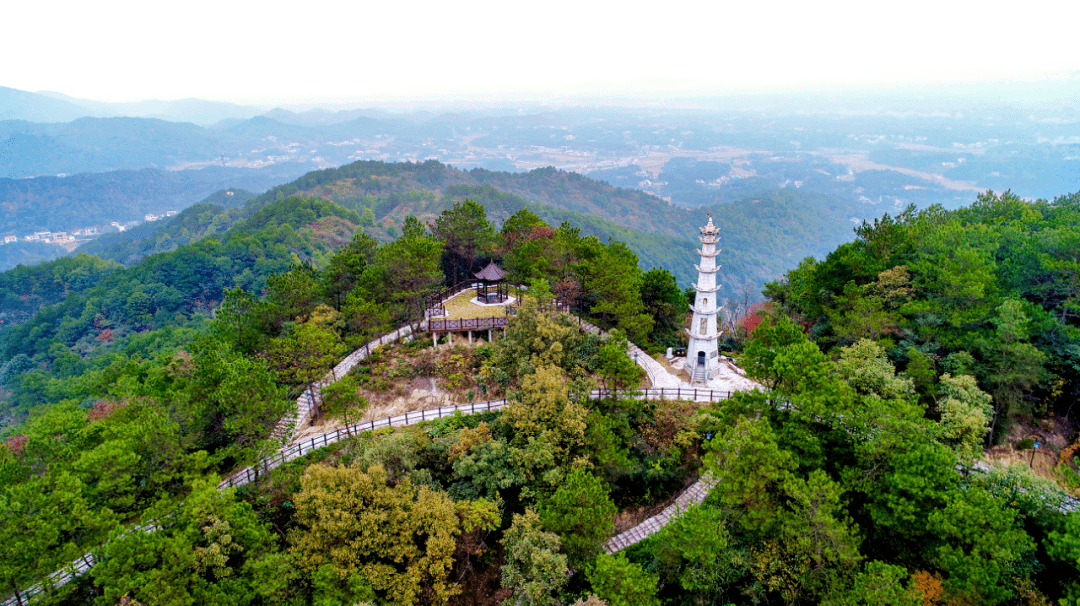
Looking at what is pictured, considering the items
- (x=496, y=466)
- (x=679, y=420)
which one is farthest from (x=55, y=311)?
(x=679, y=420)

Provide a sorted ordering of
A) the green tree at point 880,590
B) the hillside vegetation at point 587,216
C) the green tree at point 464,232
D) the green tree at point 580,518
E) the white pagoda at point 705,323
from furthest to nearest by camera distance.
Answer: the hillside vegetation at point 587,216 < the green tree at point 464,232 < the white pagoda at point 705,323 < the green tree at point 580,518 < the green tree at point 880,590

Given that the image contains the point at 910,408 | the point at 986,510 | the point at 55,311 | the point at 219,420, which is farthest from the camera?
the point at 55,311

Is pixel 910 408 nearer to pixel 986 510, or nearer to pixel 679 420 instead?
pixel 986 510

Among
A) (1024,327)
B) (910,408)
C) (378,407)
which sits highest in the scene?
(1024,327)

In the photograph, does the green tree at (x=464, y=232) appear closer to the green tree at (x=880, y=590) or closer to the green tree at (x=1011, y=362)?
the green tree at (x=1011, y=362)

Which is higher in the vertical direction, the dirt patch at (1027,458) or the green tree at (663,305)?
the green tree at (663,305)

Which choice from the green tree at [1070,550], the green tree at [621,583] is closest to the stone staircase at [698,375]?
the green tree at [621,583]

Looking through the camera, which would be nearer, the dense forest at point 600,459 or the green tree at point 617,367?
the dense forest at point 600,459

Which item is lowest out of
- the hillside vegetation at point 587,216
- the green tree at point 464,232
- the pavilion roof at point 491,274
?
the hillside vegetation at point 587,216
